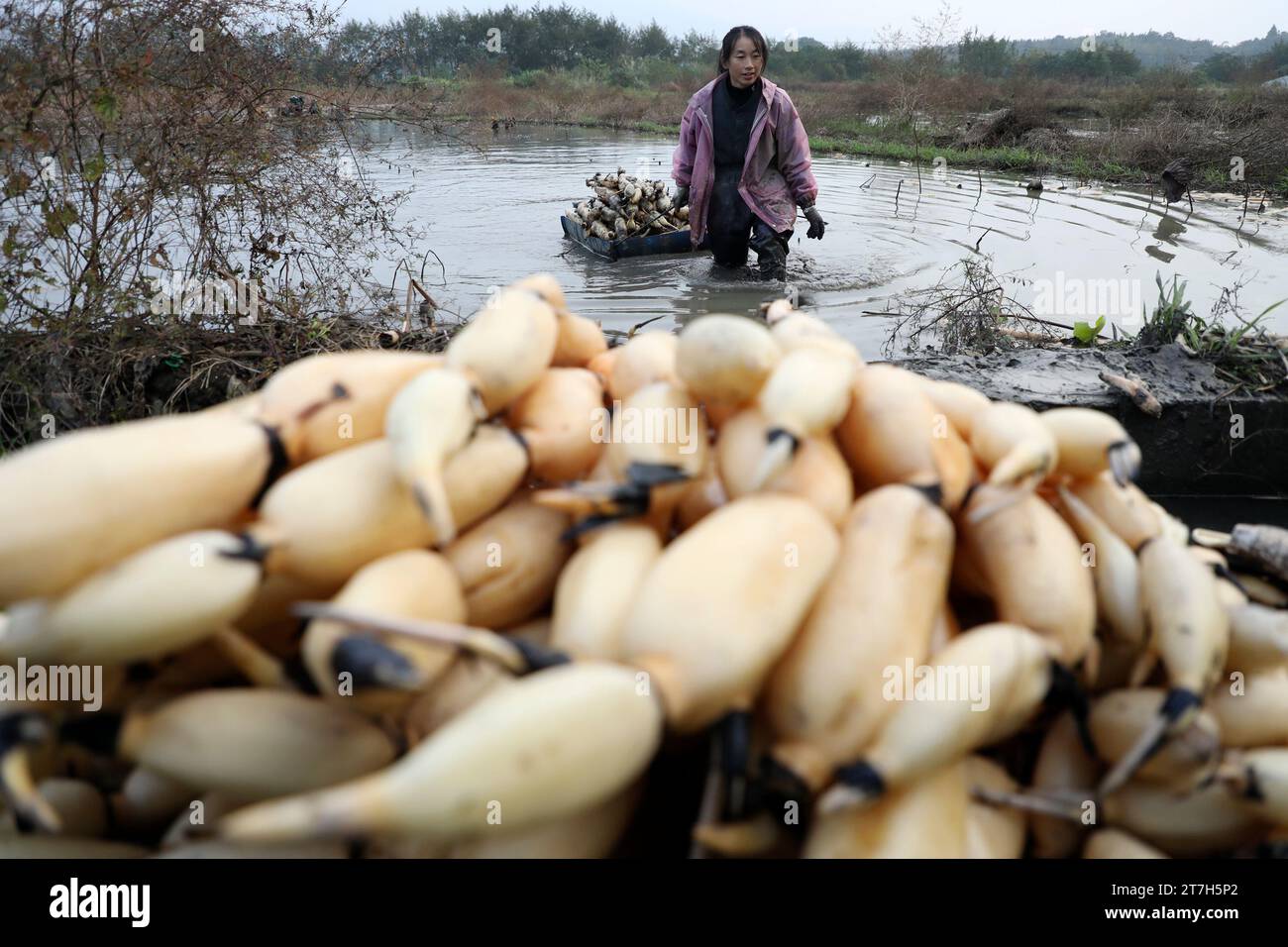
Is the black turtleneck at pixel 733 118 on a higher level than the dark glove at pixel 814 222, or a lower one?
higher

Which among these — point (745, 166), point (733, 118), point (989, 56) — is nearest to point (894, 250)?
point (745, 166)

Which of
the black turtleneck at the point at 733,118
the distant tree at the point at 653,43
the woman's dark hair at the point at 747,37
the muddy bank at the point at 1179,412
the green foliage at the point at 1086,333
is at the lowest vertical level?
the muddy bank at the point at 1179,412

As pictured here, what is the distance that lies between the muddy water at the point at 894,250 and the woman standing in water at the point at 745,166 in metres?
0.41

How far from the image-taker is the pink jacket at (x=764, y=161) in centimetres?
664

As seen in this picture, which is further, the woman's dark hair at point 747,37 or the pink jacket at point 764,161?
the pink jacket at point 764,161

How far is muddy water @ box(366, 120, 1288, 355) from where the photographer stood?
6520 millimetres

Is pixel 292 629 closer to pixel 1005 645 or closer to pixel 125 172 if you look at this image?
pixel 1005 645

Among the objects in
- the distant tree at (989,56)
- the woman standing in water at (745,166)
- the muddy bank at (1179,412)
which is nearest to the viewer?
the muddy bank at (1179,412)

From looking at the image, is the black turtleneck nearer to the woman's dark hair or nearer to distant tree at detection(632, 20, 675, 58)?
the woman's dark hair

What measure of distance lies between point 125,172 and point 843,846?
4.60m

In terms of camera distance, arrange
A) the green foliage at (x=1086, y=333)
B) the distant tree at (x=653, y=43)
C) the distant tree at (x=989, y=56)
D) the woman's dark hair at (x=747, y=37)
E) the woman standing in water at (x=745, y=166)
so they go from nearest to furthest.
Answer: the green foliage at (x=1086, y=333)
the woman's dark hair at (x=747, y=37)
the woman standing in water at (x=745, y=166)
the distant tree at (x=989, y=56)
the distant tree at (x=653, y=43)

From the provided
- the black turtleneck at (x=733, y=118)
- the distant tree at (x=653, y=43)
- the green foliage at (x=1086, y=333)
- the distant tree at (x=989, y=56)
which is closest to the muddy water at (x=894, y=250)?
the green foliage at (x=1086, y=333)

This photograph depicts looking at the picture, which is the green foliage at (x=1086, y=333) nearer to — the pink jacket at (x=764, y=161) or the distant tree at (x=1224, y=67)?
the pink jacket at (x=764, y=161)
